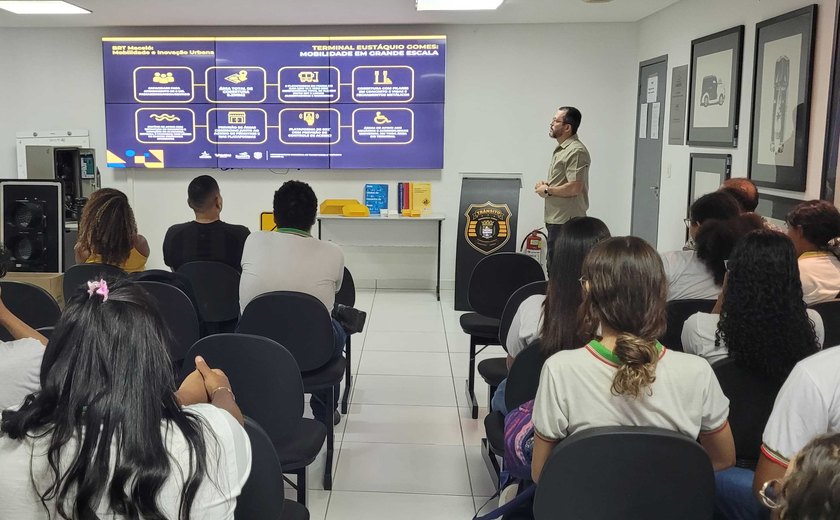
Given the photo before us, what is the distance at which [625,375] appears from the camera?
162 cm

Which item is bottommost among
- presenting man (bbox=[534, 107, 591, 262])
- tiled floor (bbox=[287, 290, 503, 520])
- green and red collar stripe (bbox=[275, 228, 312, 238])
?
tiled floor (bbox=[287, 290, 503, 520])

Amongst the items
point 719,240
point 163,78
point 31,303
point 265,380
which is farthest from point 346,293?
point 163,78

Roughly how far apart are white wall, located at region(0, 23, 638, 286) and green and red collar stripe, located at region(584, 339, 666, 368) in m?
5.53

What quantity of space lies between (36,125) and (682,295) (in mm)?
6738

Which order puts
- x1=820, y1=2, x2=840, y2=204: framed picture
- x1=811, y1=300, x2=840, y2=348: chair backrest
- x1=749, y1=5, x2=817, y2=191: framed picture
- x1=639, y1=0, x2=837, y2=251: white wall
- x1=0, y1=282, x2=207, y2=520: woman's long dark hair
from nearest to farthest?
x1=0, y1=282, x2=207, y2=520: woman's long dark hair
x1=811, y1=300, x2=840, y2=348: chair backrest
x1=820, y1=2, x2=840, y2=204: framed picture
x1=639, y1=0, x2=837, y2=251: white wall
x1=749, y1=5, x2=817, y2=191: framed picture

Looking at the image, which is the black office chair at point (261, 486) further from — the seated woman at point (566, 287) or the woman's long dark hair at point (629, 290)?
the seated woman at point (566, 287)

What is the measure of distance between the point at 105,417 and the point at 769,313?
1.74m

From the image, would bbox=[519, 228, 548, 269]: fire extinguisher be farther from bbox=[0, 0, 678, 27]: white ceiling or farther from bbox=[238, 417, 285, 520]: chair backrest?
bbox=[238, 417, 285, 520]: chair backrest

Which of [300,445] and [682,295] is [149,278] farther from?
[682,295]

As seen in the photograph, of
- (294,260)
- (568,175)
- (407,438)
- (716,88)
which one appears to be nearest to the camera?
(294,260)

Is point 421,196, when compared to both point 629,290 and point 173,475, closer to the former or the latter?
point 629,290

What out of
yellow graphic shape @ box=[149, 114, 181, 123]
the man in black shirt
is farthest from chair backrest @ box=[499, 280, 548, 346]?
yellow graphic shape @ box=[149, 114, 181, 123]

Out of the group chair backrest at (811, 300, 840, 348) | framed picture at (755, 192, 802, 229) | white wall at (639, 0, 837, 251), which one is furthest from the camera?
framed picture at (755, 192, 802, 229)

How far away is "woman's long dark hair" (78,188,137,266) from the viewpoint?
11.2 feet
